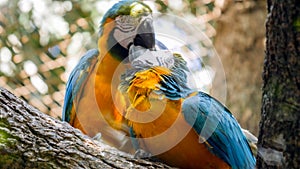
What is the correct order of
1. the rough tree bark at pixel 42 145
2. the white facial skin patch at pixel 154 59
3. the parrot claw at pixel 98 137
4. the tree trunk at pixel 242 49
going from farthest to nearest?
the tree trunk at pixel 242 49 < the parrot claw at pixel 98 137 < the white facial skin patch at pixel 154 59 < the rough tree bark at pixel 42 145

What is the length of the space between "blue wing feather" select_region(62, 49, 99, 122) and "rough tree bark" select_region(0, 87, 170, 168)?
580 mm

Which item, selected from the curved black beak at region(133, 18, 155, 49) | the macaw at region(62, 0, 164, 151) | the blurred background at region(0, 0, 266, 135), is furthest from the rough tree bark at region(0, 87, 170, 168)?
the blurred background at region(0, 0, 266, 135)

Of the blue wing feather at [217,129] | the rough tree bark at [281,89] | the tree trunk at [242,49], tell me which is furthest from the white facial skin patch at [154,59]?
the tree trunk at [242,49]

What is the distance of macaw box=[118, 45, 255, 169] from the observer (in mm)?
1339

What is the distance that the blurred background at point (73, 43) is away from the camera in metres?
2.51

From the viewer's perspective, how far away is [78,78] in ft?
5.93

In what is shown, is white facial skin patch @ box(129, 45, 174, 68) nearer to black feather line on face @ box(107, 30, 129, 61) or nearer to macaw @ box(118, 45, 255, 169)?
macaw @ box(118, 45, 255, 169)

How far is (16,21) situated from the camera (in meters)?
2.49

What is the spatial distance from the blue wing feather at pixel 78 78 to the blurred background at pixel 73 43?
1.90 ft

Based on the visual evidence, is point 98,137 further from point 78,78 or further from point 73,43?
point 73,43

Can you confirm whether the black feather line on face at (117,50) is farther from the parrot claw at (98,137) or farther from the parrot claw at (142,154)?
the parrot claw at (142,154)

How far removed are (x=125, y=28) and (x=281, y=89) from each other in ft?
3.21

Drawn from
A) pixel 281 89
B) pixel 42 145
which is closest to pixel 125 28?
pixel 42 145

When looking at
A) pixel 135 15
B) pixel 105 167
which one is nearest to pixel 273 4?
pixel 105 167
